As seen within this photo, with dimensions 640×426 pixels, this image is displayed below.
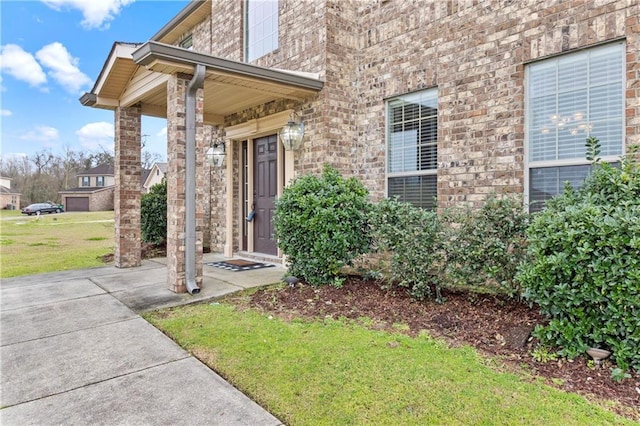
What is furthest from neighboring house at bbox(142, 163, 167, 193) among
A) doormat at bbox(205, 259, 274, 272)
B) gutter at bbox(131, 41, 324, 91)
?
gutter at bbox(131, 41, 324, 91)

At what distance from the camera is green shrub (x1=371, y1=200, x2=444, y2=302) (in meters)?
4.30

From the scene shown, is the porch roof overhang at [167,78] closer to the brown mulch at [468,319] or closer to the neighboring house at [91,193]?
the brown mulch at [468,319]

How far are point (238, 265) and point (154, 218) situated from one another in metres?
3.22

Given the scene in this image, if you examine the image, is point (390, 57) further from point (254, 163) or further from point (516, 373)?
point (516, 373)

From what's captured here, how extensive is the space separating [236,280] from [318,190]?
1.93m

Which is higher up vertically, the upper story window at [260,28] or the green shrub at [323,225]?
the upper story window at [260,28]

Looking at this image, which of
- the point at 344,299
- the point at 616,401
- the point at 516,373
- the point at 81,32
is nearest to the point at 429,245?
the point at 344,299

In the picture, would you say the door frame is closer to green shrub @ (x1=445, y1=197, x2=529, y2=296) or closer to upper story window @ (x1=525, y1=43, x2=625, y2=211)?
green shrub @ (x1=445, y1=197, x2=529, y2=296)

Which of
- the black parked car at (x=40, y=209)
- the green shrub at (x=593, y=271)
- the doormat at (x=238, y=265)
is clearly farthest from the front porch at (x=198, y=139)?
the black parked car at (x=40, y=209)

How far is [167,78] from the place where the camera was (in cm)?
535

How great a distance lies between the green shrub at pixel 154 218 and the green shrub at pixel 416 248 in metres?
6.26

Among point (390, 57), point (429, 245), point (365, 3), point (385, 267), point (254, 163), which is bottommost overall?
point (385, 267)

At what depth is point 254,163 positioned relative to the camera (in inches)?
320

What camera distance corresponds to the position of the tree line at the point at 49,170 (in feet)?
153
